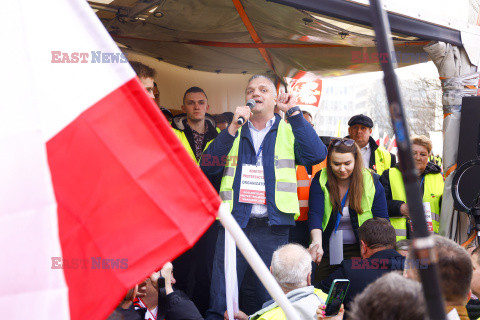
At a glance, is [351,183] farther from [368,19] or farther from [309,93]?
[309,93]

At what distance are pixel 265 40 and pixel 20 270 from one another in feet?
16.3

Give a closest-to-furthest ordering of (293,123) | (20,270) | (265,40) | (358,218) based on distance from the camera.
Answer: (20,270)
(293,123)
(358,218)
(265,40)

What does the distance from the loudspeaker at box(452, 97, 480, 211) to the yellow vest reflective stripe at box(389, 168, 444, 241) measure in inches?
22.5

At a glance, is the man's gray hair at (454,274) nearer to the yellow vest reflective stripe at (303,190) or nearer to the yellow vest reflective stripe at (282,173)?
the yellow vest reflective stripe at (282,173)

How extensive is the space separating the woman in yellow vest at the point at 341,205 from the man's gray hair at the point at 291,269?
1.21 meters

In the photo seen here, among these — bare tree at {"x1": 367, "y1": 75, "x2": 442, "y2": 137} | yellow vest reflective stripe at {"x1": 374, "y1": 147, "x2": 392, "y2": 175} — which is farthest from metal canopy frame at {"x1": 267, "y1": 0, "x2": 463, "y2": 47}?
bare tree at {"x1": 367, "y1": 75, "x2": 442, "y2": 137}

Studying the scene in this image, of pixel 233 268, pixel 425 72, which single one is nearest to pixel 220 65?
pixel 233 268

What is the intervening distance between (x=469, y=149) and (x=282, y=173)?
1.59m

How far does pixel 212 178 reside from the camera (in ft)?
14.6

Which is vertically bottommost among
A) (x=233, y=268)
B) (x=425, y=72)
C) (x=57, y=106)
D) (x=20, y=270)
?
(x=233, y=268)

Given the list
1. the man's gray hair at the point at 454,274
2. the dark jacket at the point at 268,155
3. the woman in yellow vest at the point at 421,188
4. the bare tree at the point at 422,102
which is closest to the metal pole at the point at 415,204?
the man's gray hair at the point at 454,274

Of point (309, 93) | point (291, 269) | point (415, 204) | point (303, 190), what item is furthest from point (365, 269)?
point (309, 93)

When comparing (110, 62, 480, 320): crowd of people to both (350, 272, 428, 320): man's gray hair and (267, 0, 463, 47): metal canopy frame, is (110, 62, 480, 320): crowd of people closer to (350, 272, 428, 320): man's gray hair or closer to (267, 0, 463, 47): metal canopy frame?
(267, 0, 463, 47): metal canopy frame

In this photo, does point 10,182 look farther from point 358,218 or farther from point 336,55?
point 336,55
